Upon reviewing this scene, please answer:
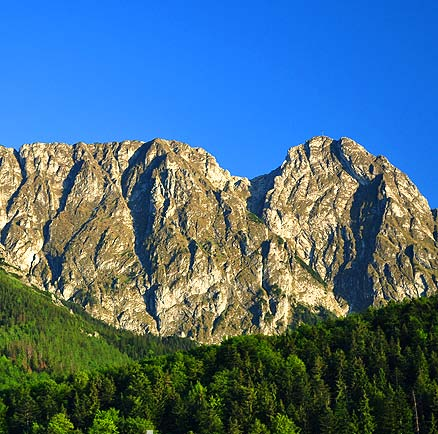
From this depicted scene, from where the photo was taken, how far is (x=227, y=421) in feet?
523

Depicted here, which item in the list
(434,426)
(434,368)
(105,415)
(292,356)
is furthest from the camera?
(292,356)

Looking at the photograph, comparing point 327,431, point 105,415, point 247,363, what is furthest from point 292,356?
point 105,415

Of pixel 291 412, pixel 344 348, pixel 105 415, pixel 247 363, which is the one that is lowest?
pixel 105 415

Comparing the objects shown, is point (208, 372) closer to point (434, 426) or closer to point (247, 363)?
point (247, 363)

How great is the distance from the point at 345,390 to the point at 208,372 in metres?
39.3

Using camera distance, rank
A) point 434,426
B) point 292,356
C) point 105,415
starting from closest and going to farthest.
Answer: point 434,426
point 105,415
point 292,356

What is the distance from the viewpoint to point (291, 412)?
16038cm

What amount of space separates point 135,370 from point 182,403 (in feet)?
93.1

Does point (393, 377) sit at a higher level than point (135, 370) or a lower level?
higher

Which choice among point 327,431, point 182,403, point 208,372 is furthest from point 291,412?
point 208,372

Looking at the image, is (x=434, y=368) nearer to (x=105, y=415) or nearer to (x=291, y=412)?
(x=291, y=412)

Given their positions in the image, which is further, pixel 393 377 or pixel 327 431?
pixel 393 377

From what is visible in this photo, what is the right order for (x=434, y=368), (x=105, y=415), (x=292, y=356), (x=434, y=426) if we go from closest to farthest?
(x=434, y=426) < (x=105, y=415) < (x=434, y=368) < (x=292, y=356)

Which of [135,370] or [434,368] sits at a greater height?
[434,368]
